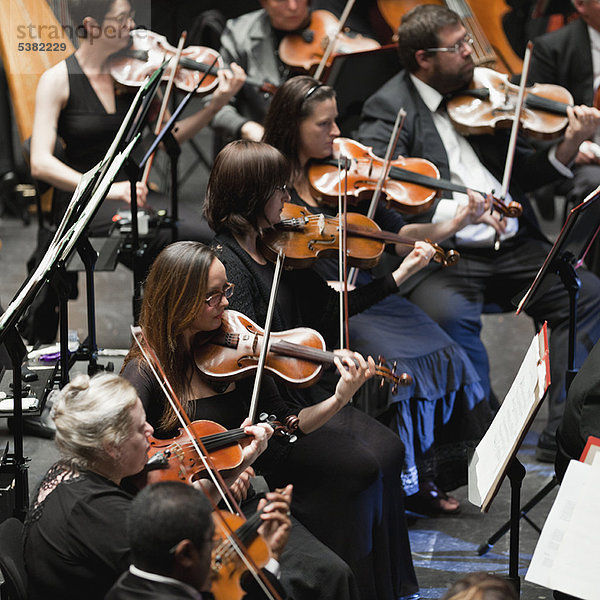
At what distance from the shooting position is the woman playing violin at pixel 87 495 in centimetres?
166

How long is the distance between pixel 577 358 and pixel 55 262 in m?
2.10

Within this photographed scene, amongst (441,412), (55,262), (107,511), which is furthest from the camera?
(441,412)

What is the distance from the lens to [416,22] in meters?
3.60

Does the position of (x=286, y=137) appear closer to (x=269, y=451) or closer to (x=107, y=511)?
(x=269, y=451)

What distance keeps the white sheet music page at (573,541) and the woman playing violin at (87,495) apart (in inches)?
27.7

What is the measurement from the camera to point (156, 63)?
363 cm

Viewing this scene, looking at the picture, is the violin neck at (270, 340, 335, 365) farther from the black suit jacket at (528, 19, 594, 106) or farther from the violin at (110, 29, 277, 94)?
the black suit jacket at (528, 19, 594, 106)

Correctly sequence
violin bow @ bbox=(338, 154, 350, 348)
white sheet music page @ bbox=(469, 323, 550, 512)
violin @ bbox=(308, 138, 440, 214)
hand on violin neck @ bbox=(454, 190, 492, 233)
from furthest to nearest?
hand on violin neck @ bbox=(454, 190, 492, 233)
violin @ bbox=(308, 138, 440, 214)
violin bow @ bbox=(338, 154, 350, 348)
white sheet music page @ bbox=(469, 323, 550, 512)

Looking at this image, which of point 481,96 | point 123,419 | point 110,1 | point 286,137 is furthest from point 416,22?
point 123,419

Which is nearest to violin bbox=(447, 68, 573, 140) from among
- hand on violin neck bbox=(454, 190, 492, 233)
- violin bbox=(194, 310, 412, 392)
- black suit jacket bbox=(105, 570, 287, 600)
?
hand on violin neck bbox=(454, 190, 492, 233)

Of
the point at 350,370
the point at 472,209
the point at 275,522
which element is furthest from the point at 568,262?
the point at 275,522

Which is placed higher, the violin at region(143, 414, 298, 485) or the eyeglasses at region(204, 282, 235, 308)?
the eyeglasses at region(204, 282, 235, 308)

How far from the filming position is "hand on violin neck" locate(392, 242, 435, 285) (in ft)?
9.59

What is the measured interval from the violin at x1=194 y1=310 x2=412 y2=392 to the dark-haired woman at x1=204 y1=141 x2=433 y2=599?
0.19m
